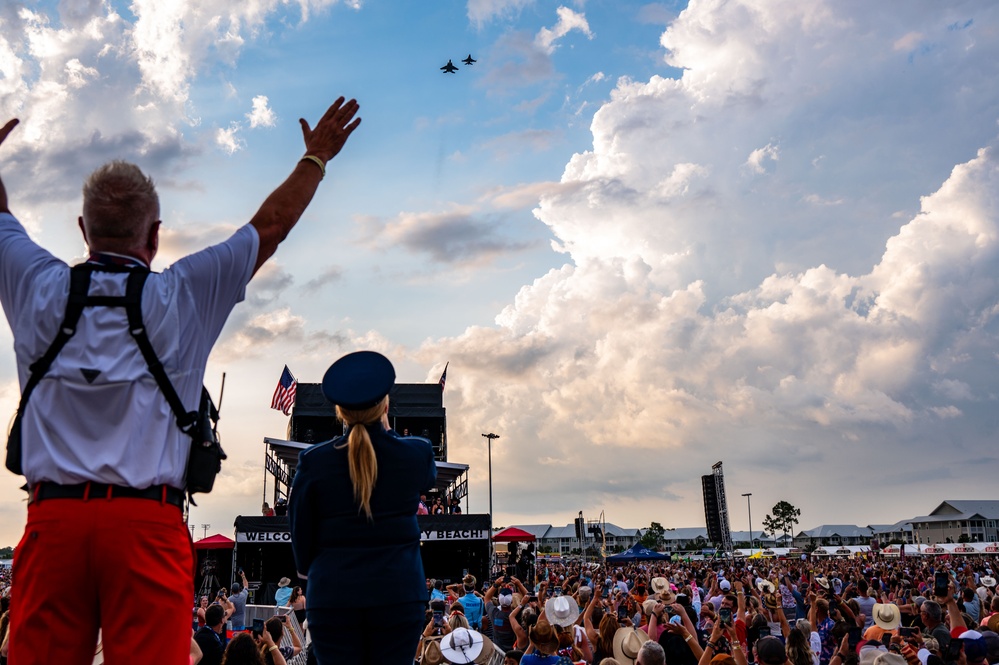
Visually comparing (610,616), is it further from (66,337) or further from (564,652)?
(66,337)

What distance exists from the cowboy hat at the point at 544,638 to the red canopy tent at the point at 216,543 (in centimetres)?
2047

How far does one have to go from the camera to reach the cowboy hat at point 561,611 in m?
9.38

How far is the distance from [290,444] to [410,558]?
93.0 feet

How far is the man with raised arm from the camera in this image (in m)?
2.20

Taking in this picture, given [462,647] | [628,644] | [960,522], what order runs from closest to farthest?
[462,647] < [628,644] < [960,522]

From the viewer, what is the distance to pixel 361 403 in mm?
4027

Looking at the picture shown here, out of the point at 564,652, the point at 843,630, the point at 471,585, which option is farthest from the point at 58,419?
the point at 471,585

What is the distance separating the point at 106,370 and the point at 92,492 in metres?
0.32

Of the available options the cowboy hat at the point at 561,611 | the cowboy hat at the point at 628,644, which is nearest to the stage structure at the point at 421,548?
the cowboy hat at the point at 561,611

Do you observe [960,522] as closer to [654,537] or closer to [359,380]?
[654,537]

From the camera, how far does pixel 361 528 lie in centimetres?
404

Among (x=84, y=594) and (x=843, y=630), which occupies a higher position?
(x=84, y=594)

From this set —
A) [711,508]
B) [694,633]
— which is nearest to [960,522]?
[711,508]

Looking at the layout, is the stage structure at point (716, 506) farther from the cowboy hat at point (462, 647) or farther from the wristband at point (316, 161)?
the wristband at point (316, 161)
